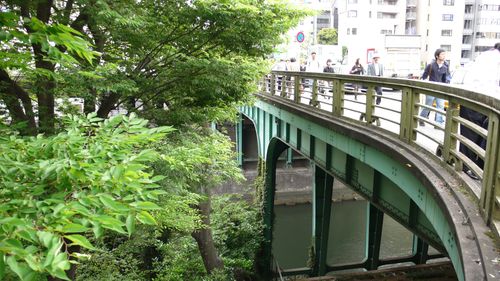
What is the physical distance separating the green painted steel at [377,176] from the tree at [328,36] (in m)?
51.4

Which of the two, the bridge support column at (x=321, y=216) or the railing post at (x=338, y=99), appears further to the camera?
the bridge support column at (x=321, y=216)

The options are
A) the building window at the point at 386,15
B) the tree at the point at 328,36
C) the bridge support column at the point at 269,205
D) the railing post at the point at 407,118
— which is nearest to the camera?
the railing post at the point at 407,118

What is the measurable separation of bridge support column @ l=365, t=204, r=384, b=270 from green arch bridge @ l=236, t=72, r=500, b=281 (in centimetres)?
3

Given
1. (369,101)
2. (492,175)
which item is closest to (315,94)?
(369,101)

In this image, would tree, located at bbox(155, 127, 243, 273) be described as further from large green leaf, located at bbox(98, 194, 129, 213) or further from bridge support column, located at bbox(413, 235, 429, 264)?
bridge support column, located at bbox(413, 235, 429, 264)

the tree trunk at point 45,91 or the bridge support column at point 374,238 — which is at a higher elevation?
the tree trunk at point 45,91

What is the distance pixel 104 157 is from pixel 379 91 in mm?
11348

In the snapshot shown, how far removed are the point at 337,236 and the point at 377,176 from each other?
16.5m

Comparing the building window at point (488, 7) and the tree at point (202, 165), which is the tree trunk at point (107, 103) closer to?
the tree at point (202, 165)

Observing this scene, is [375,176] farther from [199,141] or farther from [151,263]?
[151,263]

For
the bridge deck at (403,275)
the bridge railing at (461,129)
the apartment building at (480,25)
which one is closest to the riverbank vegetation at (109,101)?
the bridge railing at (461,129)

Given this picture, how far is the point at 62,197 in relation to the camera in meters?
2.37

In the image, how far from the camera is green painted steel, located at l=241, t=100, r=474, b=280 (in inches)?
173

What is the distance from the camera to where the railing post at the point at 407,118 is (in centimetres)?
567
